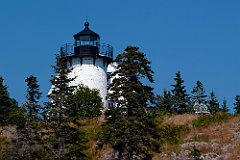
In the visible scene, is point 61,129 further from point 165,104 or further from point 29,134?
point 165,104

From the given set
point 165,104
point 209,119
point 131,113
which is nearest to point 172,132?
point 209,119

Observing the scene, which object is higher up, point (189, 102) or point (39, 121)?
point (189, 102)

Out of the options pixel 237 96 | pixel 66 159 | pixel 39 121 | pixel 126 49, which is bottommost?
pixel 66 159

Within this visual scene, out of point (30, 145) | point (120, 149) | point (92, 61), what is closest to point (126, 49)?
point (120, 149)

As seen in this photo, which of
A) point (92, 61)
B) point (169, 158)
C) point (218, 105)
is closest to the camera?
point (169, 158)

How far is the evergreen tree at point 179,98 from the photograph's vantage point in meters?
52.8

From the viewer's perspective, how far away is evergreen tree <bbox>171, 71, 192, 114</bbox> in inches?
2081

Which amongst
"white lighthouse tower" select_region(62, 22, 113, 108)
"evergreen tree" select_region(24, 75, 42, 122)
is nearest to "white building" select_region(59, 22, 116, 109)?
"white lighthouse tower" select_region(62, 22, 113, 108)

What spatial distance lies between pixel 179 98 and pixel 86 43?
1064cm

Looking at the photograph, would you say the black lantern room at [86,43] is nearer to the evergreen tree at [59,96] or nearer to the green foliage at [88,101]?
the green foliage at [88,101]

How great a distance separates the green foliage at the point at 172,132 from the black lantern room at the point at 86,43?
17.1 m

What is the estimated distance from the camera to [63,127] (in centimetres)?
2653

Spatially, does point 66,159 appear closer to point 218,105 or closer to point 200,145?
point 200,145

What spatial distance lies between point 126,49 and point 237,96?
38016 millimetres
